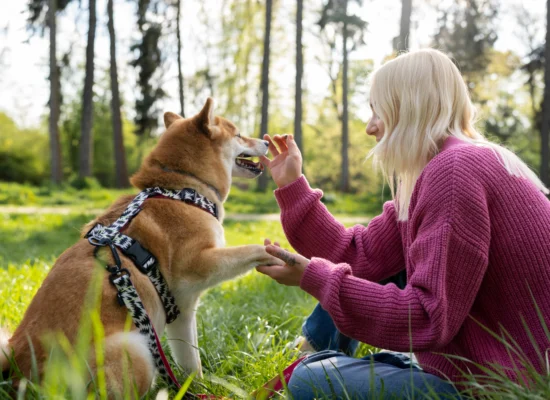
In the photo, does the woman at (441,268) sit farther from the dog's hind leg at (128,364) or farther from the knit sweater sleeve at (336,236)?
the dog's hind leg at (128,364)

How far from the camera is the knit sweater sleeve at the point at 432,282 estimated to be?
1821 mm

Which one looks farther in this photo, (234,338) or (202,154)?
(234,338)

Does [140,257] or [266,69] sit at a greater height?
[266,69]

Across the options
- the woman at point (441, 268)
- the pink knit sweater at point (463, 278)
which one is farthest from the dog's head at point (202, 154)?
the pink knit sweater at point (463, 278)

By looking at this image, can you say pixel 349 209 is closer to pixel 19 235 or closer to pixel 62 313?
pixel 19 235

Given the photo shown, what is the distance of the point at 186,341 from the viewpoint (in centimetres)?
266

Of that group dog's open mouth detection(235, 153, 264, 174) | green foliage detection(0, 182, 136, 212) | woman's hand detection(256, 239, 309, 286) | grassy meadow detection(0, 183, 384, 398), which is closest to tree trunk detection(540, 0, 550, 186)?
grassy meadow detection(0, 183, 384, 398)

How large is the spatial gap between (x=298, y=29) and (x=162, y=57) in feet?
20.2

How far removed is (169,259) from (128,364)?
58 centimetres

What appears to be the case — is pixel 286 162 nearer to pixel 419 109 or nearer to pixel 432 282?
pixel 419 109

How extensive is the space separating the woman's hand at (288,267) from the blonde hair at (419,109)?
60cm

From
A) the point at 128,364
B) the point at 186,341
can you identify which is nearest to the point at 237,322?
the point at 186,341

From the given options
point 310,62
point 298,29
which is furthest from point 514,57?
point 298,29

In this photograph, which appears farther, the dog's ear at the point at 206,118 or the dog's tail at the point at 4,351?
the dog's ear at the point at 206,118
